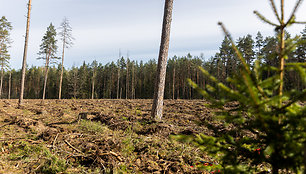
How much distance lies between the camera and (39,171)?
A: 3.43 m

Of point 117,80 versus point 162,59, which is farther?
point 117,80

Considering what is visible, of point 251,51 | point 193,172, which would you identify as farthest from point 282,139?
point 251,51

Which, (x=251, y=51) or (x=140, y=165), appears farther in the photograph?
(x=251, y=51)

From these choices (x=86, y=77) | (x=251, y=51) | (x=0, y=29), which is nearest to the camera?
(x=0, y=29)

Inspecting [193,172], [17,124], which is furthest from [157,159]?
[17,124]

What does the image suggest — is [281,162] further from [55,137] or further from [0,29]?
[0,29]

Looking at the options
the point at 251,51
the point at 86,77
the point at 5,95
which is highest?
the point at 251,51

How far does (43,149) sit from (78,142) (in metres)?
0.79

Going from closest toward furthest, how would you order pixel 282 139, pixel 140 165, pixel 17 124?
1. pixel 282 139
2. pixel 140 165
3. pixel 17 124

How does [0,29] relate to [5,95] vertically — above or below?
above

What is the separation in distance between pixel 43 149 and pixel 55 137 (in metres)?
0.74

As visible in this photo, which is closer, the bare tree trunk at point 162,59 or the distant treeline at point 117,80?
the bare tree trunk at point 162,59

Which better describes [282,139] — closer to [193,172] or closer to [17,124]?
[193,172]

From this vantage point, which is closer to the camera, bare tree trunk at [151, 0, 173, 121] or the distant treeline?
bare tree trunk at [151, 0, 173, 121]
